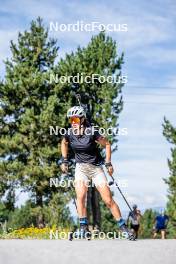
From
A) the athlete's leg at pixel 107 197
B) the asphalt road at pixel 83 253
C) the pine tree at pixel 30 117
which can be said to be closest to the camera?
the asphalt road at pixel 83 253

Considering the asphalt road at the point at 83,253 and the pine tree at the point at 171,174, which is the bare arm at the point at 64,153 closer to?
the asphalt road at the point at 83,253

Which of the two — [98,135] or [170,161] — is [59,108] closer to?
[170,161]

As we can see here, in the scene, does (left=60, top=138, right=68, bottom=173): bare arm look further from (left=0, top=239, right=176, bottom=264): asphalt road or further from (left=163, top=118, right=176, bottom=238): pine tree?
(left=163, top=118, right=176, bottom=238): pine tree

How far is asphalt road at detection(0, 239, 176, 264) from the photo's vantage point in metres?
5.10

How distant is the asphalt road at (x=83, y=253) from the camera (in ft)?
16.7

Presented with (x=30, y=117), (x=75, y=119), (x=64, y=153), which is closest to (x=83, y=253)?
(x=75, y=119)

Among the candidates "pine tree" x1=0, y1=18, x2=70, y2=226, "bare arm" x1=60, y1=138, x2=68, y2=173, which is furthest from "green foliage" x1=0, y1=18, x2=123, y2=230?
"bare arm" x1=60, y1=138, x2=68, y2=173

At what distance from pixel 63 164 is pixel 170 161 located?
3904 cm

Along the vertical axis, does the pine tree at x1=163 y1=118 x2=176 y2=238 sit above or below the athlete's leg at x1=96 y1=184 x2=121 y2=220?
above

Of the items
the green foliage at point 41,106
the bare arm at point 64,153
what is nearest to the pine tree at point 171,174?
the green foliage at point 41,106

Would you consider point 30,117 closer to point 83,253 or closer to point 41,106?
point 41,106

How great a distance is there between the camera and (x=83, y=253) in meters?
5.23

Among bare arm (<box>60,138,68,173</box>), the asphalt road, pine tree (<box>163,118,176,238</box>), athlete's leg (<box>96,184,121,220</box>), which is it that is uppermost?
pine tree (<box>163,118,176,238</box>)

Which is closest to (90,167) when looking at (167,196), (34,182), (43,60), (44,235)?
(44,235)
